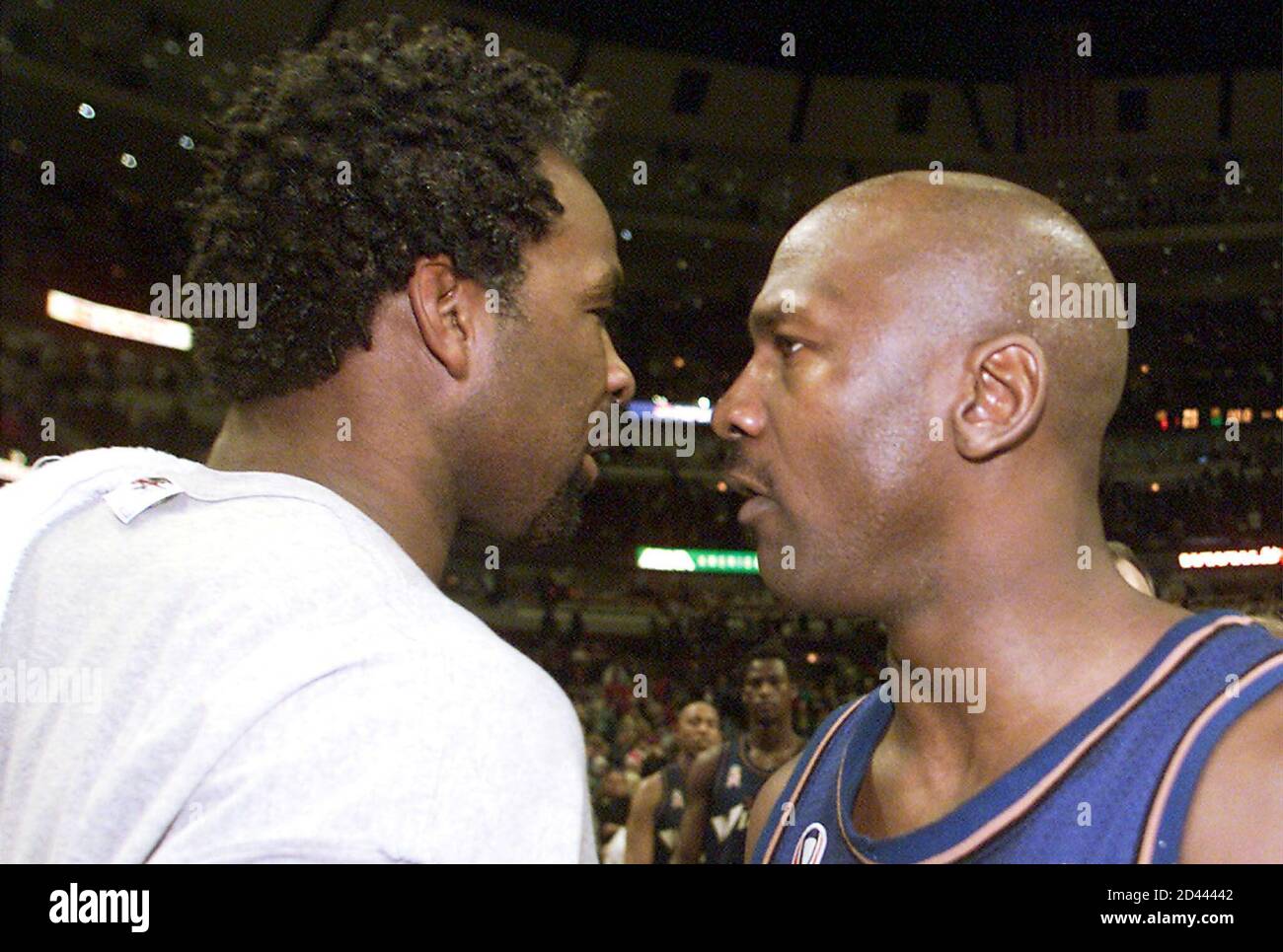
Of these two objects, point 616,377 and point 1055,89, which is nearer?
point 616,377

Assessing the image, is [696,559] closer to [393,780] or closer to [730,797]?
[730,797]

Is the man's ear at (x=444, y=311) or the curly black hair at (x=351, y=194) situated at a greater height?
the curly black hair at (x=351, y=194)

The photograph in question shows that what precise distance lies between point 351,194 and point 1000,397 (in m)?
0.79

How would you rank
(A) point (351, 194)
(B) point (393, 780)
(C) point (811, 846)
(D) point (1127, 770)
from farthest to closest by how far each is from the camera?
(C) point (811, 846), (A) point (351, 194), (D) point (1127, 770), (B) point (393, 780)

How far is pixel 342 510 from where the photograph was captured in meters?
1.06

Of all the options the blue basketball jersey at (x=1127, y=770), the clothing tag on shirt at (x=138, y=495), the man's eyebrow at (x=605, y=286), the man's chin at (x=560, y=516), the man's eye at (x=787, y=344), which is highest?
the man's eyebrow at (x=605, y=286)

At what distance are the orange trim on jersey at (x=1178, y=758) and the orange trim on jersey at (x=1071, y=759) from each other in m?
0.07

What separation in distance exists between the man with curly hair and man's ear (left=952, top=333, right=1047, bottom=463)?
474mm

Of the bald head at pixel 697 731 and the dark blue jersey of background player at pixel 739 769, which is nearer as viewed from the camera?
the dark blue jersey of background player at pixel 739 769

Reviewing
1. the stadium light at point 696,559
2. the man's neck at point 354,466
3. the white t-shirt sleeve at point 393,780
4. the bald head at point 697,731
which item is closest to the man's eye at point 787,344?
the man's neck at point 354,466

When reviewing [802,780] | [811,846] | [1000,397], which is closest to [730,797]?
[802,780]

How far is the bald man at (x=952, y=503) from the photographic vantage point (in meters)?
1.31

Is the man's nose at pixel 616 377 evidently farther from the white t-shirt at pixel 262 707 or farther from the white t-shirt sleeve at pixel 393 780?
the white t-shirt sleeve at pixel 393 780

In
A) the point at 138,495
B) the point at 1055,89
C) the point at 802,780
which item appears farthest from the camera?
the point at 1055,89
